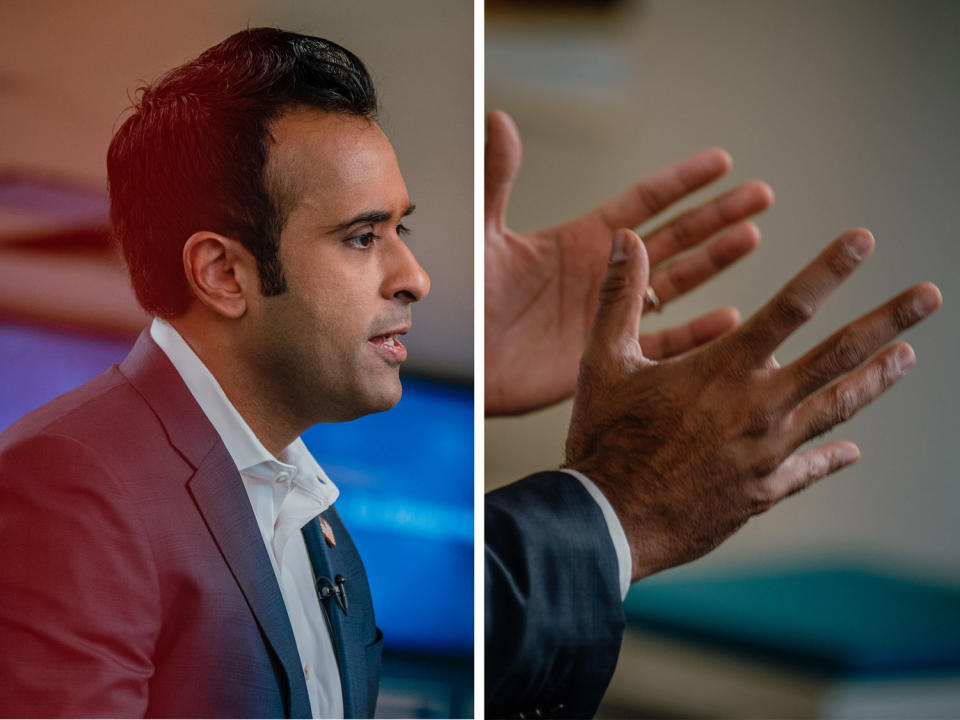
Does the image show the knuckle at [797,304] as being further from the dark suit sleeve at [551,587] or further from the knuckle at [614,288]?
the dark suit sleeve at [551,587]

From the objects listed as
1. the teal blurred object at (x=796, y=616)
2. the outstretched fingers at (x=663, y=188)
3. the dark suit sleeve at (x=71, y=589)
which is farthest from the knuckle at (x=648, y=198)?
the dark suit sleeve at (x=71, y=589)

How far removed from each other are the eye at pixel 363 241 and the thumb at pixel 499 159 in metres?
0.28

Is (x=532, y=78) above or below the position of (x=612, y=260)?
above

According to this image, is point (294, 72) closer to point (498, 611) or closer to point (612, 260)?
point (612, 260)

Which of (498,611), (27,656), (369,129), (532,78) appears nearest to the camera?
(27,656)

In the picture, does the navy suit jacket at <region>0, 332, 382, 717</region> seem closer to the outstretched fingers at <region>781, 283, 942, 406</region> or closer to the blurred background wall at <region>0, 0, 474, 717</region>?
the blurred background wall at <region>0, 0, 474, 717</region>

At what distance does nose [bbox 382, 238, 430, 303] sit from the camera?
1.55m

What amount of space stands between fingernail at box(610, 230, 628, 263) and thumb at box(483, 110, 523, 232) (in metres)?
0.34

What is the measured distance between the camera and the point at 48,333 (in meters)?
1.44

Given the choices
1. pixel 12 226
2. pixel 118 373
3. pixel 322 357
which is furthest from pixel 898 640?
pixel 12 226

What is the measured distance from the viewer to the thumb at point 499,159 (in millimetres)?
1676

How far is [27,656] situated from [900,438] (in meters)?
1.69

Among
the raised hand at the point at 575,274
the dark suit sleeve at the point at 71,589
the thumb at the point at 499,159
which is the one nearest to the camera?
the dark suit sleeve at the point at 71,589

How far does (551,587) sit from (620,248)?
55 cm
